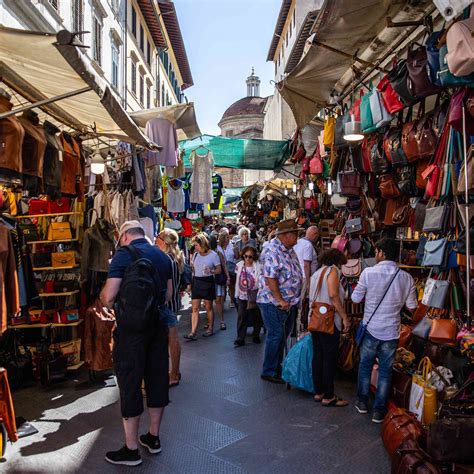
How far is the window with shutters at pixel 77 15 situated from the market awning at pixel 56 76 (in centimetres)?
1048

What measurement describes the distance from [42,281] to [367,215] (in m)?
4.63

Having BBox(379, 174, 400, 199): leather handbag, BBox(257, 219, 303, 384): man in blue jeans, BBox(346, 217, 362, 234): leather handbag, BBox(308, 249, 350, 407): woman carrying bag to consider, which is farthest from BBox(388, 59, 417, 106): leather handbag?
BBox(346, 217, 362, 234): leather handbag

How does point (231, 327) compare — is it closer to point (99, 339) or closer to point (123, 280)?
point (99, 339)

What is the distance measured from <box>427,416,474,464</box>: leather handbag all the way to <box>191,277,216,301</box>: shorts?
17.7 ft

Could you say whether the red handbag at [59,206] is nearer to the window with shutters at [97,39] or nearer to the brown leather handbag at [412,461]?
the brown leather handbag at [412,461]

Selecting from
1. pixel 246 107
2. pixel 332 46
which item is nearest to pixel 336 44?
pixel 332 46

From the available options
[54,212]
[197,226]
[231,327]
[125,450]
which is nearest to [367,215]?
[231,327]

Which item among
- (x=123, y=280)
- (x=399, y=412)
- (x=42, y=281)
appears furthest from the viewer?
(x=42, y=281)

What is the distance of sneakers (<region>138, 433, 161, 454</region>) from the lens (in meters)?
4.23

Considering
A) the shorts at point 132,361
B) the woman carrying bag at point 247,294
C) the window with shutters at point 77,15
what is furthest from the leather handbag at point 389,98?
the window with shutters at point 77,15

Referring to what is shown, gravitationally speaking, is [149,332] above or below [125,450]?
above

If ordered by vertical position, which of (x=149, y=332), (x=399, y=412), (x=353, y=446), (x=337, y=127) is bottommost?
(x=353, y=446)

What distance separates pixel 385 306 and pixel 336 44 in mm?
2967

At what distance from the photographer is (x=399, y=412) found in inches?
168
